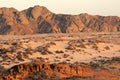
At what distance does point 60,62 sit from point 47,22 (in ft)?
189

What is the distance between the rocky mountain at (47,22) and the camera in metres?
88.1

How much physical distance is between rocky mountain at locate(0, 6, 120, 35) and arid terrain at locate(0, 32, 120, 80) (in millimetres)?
37897

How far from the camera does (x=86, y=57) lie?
Result: 3959 cm

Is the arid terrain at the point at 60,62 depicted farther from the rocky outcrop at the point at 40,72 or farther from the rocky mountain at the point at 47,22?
the rocky mountain at the point at 47,22

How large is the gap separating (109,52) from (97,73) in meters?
21.8

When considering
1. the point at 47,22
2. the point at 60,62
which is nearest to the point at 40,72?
the point at 60,62

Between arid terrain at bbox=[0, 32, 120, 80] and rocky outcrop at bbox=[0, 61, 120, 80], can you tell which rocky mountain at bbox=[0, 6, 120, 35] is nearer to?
arid terrain at bbox=[0, 32, 120, 80]

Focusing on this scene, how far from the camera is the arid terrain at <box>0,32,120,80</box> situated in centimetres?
2009

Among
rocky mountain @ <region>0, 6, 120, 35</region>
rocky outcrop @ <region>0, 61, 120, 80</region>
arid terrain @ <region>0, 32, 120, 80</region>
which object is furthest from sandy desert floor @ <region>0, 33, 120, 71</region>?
rocky mountain @ <region>0, 6, 120, 35</region>

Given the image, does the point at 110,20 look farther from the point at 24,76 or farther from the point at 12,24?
the point at 24,76

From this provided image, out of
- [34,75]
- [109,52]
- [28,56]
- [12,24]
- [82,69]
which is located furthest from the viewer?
[12,24]

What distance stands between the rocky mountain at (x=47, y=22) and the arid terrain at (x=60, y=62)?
37897 millimetres

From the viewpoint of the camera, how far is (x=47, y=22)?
300 feet

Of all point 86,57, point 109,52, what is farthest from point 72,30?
point 86,57
